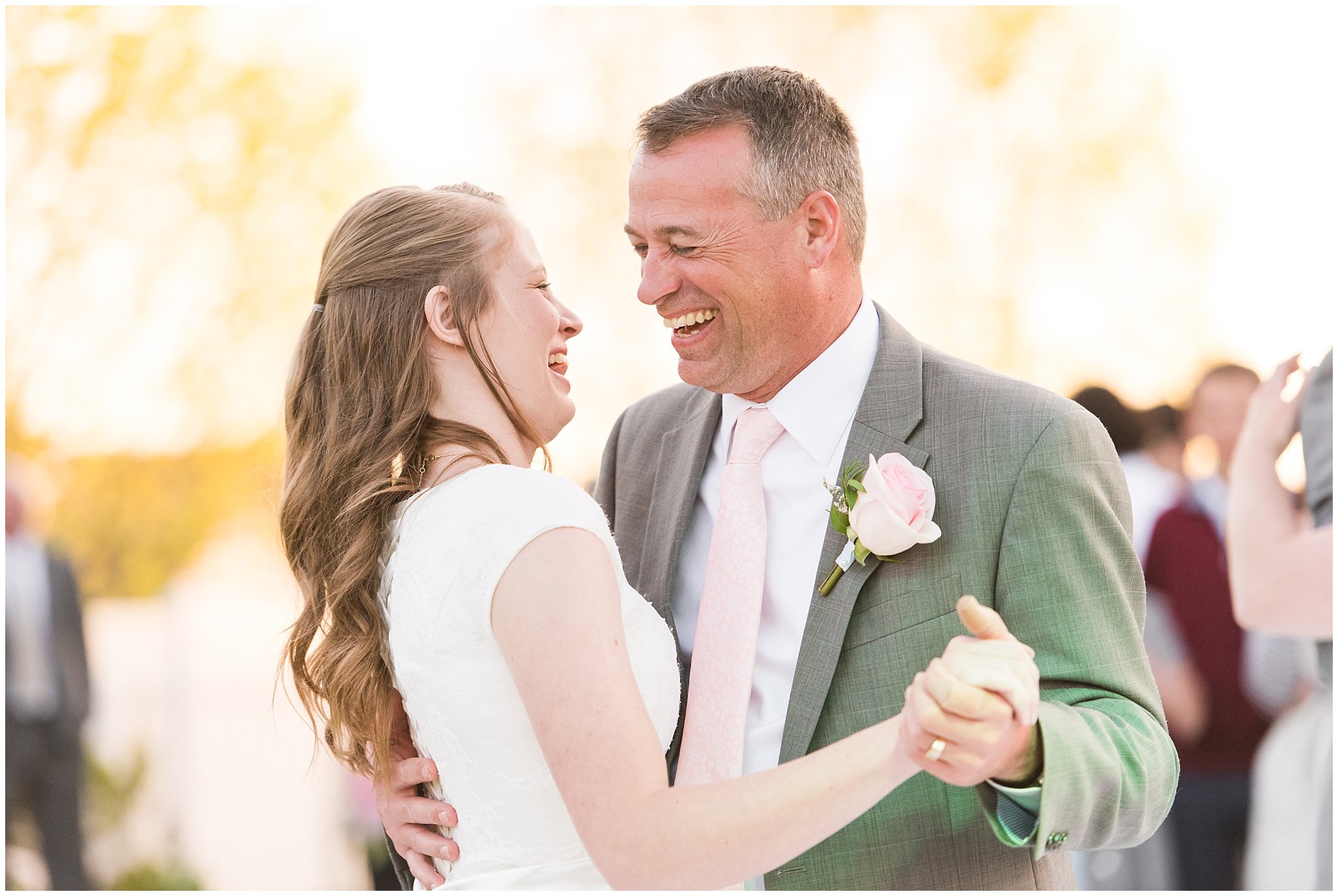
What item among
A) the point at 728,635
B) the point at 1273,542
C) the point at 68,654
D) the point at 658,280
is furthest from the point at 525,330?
the point at 68,654

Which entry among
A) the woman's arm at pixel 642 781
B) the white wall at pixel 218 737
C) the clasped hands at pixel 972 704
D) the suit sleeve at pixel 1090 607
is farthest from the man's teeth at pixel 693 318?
the white wall at pixel 218 737

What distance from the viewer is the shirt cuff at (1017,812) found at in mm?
1783

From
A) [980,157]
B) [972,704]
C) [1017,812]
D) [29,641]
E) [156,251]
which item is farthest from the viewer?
[156,251]

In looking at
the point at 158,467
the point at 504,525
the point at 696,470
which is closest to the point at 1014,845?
the point at 504,525

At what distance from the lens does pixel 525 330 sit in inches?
88.9

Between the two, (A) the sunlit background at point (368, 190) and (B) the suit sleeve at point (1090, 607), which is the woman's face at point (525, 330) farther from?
(A) the sunlit background at point (368, 190)

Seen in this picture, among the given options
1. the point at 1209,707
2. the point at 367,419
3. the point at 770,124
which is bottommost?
the point at 1209,707

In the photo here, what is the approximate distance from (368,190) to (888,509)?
6.68m

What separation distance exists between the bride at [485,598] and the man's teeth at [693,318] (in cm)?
33

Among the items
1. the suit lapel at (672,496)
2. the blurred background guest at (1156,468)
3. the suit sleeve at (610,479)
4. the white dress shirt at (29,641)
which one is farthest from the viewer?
the white dress shirt at (29,641)

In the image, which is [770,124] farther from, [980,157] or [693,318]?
[980,157]

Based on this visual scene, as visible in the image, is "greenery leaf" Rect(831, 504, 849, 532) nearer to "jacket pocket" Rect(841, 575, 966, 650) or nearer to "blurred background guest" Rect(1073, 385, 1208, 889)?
"jacket pocket" Rect(841, 575, 966, 650)

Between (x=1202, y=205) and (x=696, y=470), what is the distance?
6142mm

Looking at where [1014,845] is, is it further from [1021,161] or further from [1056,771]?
[1021,161]
